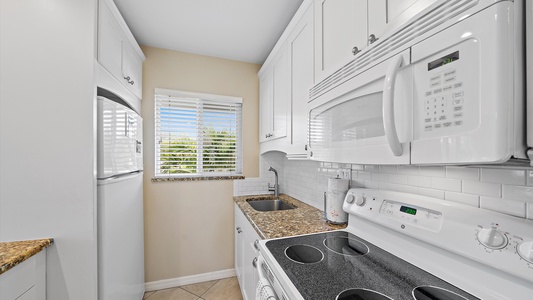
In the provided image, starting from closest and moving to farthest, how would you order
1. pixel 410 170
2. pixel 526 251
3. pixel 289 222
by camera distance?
pixel 526 251, pixel 410 170, pixel 289 222

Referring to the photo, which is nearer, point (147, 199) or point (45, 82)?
point (45, 82)

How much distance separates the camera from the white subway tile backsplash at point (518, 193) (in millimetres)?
670

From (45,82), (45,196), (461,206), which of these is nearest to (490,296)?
(461,206)

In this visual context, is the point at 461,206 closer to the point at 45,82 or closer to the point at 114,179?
the point at 114,179

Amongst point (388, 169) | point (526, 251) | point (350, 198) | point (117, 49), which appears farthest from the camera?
point (117, 49)

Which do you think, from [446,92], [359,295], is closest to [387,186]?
[359,295]

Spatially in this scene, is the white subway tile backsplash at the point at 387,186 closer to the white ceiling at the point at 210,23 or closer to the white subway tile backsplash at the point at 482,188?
the white subway tile backsplash at the point at 482,188

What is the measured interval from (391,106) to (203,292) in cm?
248

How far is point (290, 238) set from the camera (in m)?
1.21

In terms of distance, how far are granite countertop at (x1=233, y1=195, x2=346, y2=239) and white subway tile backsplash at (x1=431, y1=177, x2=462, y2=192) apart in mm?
616

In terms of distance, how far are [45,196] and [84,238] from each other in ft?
1.09

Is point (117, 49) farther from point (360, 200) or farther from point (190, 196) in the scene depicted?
point (360, 200)

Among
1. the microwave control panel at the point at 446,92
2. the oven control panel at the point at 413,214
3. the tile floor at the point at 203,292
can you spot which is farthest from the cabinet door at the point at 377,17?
the tile floor at the point at 203,292

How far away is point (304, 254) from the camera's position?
3.48ft
